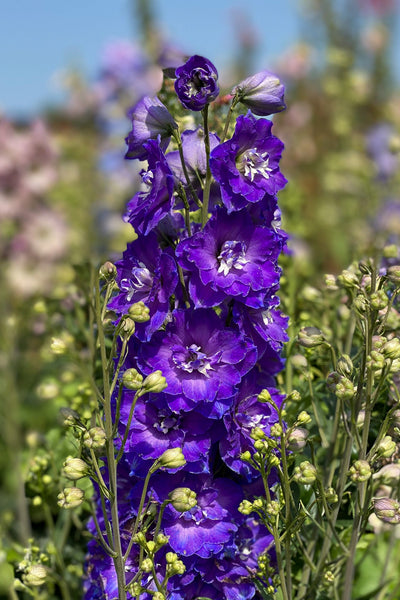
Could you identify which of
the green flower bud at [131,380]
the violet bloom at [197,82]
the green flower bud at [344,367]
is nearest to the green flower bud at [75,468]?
the green flower bud at [131,380]

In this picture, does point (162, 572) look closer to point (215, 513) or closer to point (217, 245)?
point (215, 513)

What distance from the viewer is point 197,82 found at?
0.86 m

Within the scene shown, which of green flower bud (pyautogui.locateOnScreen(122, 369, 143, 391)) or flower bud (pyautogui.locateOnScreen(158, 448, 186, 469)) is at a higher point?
green flower bud (pyautogui.locateOnScreen(122, 369, 143, 391))

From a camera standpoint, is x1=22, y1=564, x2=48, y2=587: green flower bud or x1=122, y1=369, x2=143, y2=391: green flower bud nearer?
x1=122, y1=369, x2=143, y2=391: green flower bud

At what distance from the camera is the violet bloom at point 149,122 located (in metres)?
0.91

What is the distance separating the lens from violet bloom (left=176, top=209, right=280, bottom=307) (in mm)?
865

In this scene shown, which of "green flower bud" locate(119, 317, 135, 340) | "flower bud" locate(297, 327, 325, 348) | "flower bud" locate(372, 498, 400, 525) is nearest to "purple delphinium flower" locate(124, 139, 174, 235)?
"green flower bud" locate(119, 317, 135, 340)

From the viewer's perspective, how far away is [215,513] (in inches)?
35.9

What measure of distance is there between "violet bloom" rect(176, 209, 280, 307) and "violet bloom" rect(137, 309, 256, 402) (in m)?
0.04

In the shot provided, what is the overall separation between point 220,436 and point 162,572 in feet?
0.70

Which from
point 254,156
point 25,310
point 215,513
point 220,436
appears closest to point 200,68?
point 254,156

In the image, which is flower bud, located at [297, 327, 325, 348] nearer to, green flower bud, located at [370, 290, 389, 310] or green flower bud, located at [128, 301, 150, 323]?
green flower bud, located at [370, 290, 389, 310]

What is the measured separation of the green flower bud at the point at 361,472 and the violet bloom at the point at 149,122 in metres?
0.49

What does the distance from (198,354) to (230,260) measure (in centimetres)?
13
